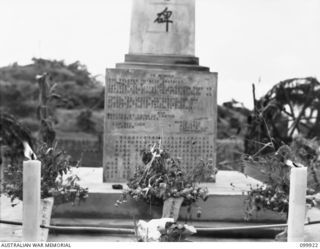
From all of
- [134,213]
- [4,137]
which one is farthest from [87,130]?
[134,213]

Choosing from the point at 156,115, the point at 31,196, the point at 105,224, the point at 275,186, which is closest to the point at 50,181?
the point at 105,224

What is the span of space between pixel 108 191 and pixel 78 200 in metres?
0.54

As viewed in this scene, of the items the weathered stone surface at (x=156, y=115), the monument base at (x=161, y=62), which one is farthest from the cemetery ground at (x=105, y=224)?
the monument base at (x=161, y=62)

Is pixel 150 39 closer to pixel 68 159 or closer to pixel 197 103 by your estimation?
pixel 197 103

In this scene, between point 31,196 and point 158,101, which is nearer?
point 31,196

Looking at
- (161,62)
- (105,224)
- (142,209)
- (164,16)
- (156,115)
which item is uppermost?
(164,16)

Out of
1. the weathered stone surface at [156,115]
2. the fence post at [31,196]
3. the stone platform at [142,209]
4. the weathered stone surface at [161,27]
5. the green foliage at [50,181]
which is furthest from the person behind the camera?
the weathered stone surface at [161,27]

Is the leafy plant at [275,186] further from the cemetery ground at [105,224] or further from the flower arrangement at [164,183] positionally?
the flower arrangement at [164,183]

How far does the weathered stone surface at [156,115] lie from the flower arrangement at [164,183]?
1810mm

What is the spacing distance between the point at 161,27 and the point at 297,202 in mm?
4586

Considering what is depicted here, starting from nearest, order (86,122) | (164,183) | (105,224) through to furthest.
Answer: (164,183) < (105,224) < (86,122)

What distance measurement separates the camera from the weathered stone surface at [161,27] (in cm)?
870

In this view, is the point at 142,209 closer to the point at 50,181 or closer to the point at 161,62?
the point at 50,181

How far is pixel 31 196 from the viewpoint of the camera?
434 centimetres
